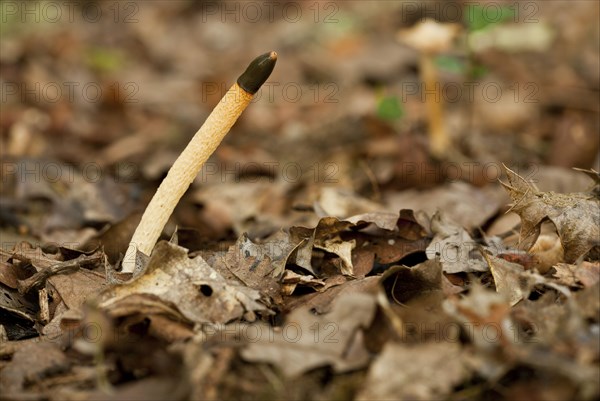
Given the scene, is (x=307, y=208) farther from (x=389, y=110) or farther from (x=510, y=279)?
(x=389, y=110)

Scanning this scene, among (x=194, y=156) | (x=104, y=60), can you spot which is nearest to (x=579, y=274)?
(x=194, y=156)

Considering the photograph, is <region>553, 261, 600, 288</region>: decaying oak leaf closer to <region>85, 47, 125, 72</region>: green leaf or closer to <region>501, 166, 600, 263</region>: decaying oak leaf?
<region>501, 166, 600, 263</region>: decaying oak leaf

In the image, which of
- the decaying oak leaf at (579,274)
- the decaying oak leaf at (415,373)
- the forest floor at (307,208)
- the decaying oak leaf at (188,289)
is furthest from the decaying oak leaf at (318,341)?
the decaying oak leaf at (579,274)

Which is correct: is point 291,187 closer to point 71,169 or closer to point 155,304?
point 71,169

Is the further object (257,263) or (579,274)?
(257,263)

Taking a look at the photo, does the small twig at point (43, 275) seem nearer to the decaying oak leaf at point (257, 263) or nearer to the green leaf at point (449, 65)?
the decaying oak leaf at point (257, 263)

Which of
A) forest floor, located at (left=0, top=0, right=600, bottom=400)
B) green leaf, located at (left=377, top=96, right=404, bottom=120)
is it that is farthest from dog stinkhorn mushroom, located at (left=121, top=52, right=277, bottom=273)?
green leaf, located at (left=377, top=96, right=404, bottom=120)
